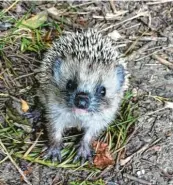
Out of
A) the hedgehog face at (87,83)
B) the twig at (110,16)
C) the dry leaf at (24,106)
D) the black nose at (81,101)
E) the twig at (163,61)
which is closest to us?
the black nose at (81,101)

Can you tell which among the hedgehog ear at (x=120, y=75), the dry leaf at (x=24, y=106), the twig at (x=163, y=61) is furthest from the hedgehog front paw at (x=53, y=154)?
the twig at (x=163, y=61)

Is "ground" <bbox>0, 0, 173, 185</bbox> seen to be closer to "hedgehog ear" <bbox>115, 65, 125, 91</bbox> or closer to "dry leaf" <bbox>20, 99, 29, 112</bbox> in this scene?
"dry leaf" <bbox>20, 99, 29, 112</bbox>

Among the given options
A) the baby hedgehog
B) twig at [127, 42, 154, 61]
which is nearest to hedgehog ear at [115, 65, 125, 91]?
the baby hedgehog

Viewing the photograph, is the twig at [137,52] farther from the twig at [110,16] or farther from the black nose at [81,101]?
the black nose at [81,101]

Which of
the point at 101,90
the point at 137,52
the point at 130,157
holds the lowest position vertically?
the point at 130,157

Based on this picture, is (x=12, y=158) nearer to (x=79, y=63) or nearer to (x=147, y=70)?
(x=79, y=63)

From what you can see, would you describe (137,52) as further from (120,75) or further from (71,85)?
(71,85)

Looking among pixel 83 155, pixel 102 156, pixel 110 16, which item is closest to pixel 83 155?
pixel 83 155
